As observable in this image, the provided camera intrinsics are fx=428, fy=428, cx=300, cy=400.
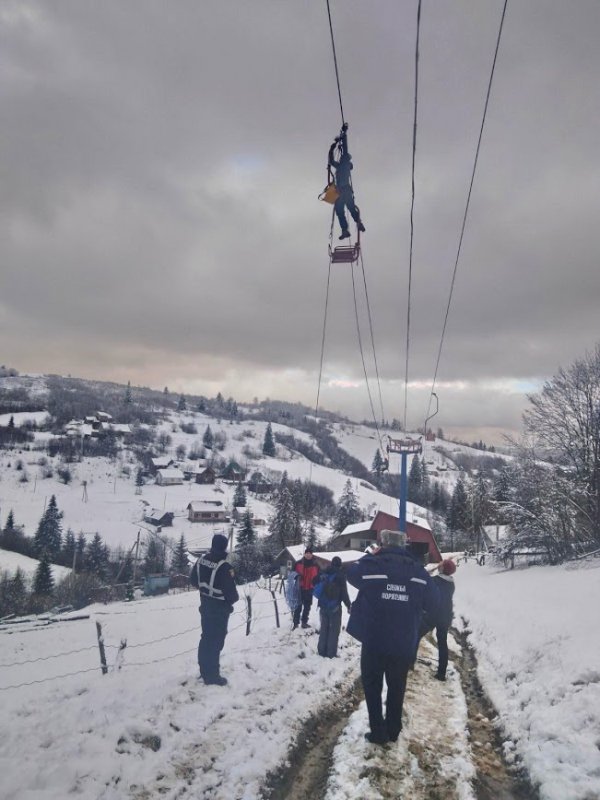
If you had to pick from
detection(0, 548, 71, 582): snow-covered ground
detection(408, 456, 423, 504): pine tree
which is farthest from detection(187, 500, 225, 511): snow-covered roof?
detection(408, 456, 423, 504): pine tree

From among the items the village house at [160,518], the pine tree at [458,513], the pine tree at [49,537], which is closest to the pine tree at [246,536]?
the pine tree at [49,537]

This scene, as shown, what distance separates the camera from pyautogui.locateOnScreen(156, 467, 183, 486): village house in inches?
Answer: 5319

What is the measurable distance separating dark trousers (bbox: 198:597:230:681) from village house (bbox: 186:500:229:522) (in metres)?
102

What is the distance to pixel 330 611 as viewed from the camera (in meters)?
8.19

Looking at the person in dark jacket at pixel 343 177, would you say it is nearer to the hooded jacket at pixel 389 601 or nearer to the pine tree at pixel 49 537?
the hooded jacket at pixel 389 601

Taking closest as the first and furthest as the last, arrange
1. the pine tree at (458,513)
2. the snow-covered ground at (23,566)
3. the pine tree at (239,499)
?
the snow-covered ground at (23,566)
the pine tree at (458,513)
the pine tree at (239,499)

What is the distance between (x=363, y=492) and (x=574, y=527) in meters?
117

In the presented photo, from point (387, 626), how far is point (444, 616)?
347 cm

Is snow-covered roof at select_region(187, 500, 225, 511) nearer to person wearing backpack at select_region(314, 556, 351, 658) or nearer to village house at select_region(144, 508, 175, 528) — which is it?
village house at select_region(144, 508, 175, 528)

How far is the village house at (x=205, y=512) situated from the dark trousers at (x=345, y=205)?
336ft

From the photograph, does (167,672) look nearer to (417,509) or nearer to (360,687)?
(360,687)

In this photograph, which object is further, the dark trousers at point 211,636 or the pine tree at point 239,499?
the pine tree at point 239,499

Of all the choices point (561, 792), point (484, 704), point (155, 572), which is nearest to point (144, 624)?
point (484, 704)

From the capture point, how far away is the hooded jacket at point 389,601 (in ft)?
15.6
